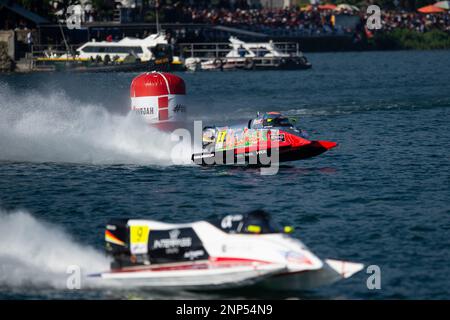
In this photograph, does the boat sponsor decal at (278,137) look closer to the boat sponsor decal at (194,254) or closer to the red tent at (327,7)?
the boat sponsor decal at (194,254)

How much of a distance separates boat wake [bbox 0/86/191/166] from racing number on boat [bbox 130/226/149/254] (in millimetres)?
13863

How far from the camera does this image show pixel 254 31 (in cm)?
9988

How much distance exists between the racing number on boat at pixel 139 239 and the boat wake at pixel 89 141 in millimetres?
13863

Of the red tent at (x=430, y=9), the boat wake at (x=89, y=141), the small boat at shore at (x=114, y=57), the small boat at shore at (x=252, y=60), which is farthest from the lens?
the red tent at (x=430, y=9)

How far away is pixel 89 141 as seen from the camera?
33969mm

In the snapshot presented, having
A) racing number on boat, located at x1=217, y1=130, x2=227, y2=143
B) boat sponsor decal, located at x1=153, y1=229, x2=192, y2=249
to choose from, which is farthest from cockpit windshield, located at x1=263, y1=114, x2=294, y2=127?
boat sponsor decal, located at x1=153, y1=229, x2=192, y2=249

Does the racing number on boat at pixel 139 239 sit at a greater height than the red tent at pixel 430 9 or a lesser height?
lesser

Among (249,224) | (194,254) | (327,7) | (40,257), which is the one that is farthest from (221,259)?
(327,7)

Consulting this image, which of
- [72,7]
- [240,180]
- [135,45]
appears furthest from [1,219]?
[72,7]

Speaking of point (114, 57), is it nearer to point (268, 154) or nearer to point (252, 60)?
point (252, 60)

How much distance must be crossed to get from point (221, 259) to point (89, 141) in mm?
17895

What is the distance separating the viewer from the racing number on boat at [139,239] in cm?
1731

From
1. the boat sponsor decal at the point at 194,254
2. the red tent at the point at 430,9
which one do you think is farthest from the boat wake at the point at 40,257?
the red tent at the point at 430,9
